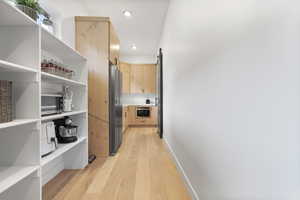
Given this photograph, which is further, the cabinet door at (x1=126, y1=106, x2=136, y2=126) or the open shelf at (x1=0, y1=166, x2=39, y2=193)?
the cabinet door at (x1=126, y1=106, x2=136, y2=126)

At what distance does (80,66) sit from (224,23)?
7.11 feet

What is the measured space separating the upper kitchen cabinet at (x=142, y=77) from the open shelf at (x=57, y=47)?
14.4 ft

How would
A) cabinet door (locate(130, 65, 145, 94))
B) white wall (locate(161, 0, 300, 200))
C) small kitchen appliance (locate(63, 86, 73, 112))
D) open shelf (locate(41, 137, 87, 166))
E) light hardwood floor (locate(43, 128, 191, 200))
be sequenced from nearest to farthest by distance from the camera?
white wall (locate(161, 0, 300, 200)) < open shelf (locate(41, 137, 87, 166)) < light hardwood floor (locate(43, 128, 191, 200)) < small kitchen appliance (locate(63, 86, 73, 112)) < cabinet door (locate(130, 65, 145, 94))

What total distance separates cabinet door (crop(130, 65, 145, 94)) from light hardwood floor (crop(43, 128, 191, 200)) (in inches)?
161

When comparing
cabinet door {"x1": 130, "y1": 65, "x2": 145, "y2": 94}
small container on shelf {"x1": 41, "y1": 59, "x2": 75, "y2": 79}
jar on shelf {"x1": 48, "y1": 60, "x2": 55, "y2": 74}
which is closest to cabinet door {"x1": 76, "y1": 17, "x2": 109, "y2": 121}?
small container on shelf {"x1": 41, "y1": 59, "x2": 75, "y2": 79}

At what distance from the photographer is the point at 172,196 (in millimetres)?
1915

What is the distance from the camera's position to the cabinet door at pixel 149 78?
277 inches

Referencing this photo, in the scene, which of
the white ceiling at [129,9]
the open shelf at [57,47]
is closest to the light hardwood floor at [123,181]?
the open shelf at [57,47]

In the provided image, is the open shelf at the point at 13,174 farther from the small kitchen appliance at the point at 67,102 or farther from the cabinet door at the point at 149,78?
the cabinet door at the point at 149,78

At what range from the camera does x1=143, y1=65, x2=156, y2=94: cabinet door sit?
7.03 meters

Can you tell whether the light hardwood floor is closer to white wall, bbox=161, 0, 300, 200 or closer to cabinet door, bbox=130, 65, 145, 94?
white wall, bbox=161, 0, 300, 200

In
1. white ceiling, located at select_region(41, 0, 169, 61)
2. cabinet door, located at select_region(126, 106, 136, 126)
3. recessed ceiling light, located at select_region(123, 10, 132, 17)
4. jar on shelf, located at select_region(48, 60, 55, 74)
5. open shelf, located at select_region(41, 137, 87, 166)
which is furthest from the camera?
cabinet door, located at select_region(126, 106, 136, 126)

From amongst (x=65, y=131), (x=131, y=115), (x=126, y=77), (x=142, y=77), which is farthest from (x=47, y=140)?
(x=142, y=77)

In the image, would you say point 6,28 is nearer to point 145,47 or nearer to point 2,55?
point 2,55
